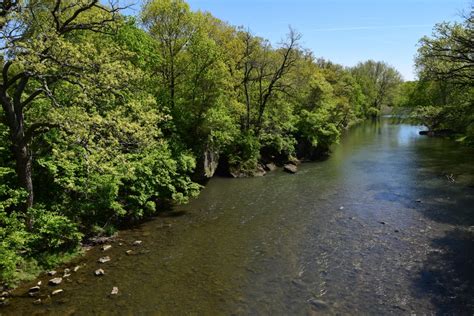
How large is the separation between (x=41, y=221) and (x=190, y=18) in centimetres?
2066

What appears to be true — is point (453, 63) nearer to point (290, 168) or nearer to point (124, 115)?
point (290, 168)

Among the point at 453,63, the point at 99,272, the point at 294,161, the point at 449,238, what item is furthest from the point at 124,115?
the point at 453,63

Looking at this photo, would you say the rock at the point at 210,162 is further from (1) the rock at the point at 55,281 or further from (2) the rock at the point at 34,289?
(2) the rock at the point at 34,289

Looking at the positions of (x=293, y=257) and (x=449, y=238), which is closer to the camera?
(x=293, y=257)

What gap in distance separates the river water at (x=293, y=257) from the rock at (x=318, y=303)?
0.12 feet

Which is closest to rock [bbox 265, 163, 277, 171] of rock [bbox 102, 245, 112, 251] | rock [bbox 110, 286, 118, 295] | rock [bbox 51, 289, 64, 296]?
rock [bbox 102, 245, 112, 251]

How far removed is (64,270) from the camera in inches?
595

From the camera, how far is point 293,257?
54.7ft

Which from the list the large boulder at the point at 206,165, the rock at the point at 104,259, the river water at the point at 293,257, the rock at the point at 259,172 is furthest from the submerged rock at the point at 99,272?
the rock at the point at 259,172

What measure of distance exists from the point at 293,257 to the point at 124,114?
11.4 m

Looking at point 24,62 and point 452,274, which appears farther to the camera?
point 452,274

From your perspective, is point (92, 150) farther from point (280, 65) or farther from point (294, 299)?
point (280, 65)

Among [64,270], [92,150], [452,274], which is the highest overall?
[92,150]

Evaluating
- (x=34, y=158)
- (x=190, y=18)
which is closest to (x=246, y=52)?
(x=190, y=18)
